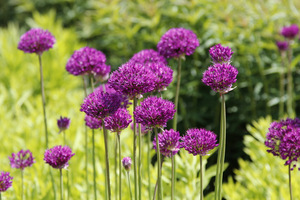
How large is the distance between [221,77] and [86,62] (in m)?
0.67

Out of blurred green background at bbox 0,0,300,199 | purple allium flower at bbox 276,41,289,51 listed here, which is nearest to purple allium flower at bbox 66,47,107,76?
blurred green background at bbox 0,0,300,199

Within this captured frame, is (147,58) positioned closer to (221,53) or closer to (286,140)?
(221,53)

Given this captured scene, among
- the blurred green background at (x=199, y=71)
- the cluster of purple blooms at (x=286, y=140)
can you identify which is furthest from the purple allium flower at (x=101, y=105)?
the blurred green background at (x=199, y=71)

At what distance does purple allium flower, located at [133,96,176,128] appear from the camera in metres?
1.18

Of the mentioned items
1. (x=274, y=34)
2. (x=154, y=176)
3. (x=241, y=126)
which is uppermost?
(x=274, y=34)

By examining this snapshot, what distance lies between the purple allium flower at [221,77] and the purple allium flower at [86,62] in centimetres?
60

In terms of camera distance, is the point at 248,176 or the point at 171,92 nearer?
the point at 248,176

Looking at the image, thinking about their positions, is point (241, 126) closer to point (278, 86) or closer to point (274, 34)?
point (278, 86)

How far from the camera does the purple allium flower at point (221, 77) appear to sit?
1.20 meters

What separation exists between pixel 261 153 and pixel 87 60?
178 centimetres

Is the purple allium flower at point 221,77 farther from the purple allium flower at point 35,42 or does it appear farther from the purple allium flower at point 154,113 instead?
the purple allium flower at point 35,42

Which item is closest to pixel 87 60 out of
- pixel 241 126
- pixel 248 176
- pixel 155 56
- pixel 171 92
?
pixel 155 56

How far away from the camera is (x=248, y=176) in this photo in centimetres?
265

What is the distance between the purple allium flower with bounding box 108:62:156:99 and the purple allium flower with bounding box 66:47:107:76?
41 cm
